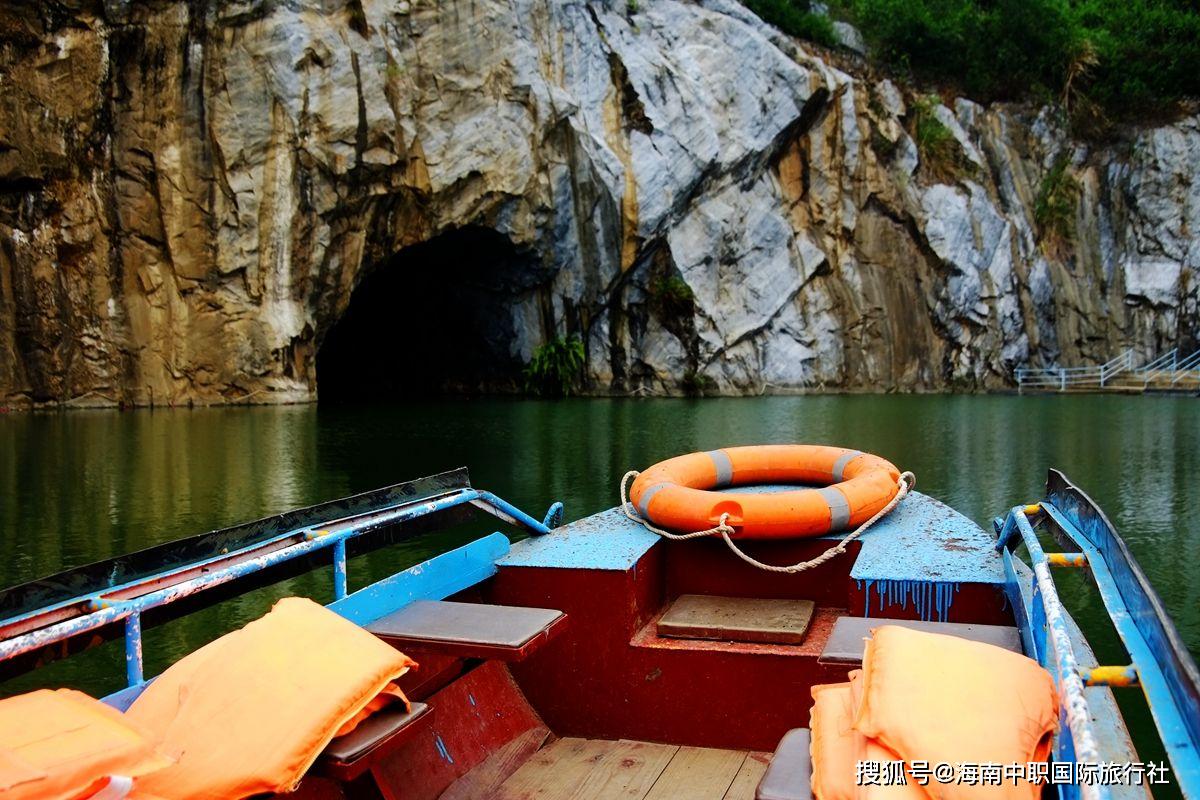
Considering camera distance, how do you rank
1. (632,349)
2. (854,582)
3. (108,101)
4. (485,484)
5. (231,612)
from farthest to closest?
1. (632,349)
2. (108,101)
3. (485,484)
4. (231,612)
5. (854,582)

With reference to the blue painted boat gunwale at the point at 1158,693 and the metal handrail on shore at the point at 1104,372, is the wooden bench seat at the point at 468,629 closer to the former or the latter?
the blue painted boat gunwale at the point at 1158,693

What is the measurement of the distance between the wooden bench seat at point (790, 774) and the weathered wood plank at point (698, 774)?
1.06 metres

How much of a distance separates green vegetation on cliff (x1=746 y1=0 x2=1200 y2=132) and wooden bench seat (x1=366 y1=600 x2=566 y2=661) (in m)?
34.3

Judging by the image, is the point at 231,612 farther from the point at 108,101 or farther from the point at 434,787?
the point at 108,101

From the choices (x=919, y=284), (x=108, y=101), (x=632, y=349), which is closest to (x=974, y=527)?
(x=108, y=101)

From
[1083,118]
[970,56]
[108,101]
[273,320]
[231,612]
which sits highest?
[970,56]

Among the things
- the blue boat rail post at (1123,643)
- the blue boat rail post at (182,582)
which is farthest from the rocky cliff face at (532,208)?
the blue boat rail post at (1123,643)

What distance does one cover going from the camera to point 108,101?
20953 mm

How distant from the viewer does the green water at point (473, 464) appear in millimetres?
7262

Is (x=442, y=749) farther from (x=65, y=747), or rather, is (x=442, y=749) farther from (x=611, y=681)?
(x=65, y=747)

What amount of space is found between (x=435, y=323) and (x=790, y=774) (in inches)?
1125

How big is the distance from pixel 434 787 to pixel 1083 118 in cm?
3823

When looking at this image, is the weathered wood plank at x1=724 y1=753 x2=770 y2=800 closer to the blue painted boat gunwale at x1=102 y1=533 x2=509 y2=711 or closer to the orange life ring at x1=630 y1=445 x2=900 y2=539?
the orange life ring at x1=630 y1=445 x2=900 y2=539

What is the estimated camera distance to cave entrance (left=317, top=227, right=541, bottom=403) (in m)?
25.8
